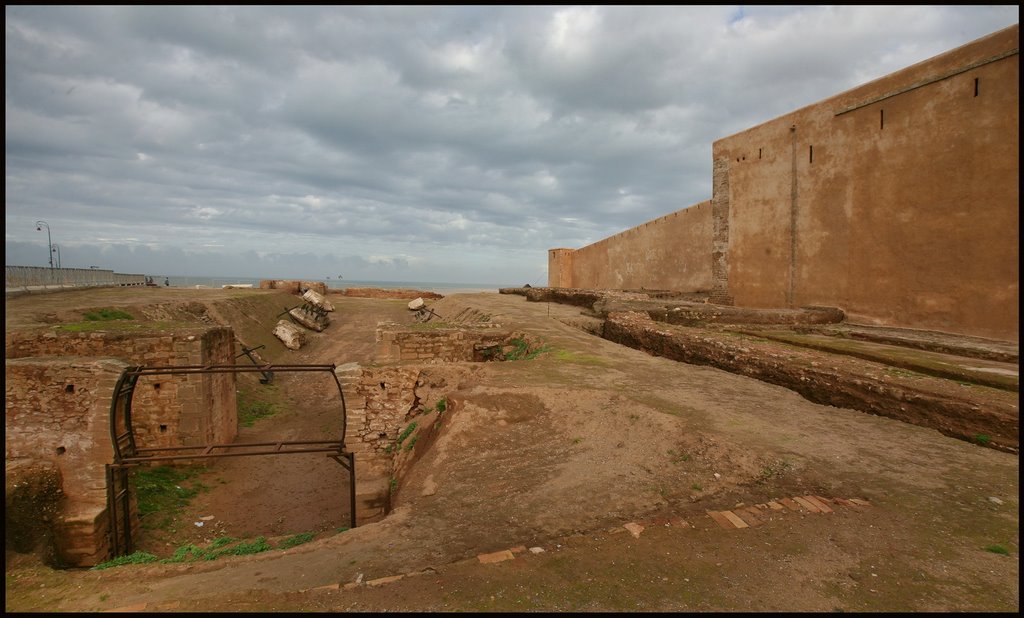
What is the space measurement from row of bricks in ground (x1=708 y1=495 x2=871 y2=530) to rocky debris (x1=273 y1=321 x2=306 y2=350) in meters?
20.3

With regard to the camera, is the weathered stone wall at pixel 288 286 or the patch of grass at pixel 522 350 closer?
the patch of grass at pixel 522 350

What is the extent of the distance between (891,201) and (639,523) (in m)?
12.0

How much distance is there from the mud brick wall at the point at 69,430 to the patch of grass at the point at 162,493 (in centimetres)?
91

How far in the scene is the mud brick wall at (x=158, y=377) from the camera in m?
8.98

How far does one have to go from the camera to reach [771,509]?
3781 mm

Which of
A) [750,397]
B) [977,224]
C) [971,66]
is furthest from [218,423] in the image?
[971,66]

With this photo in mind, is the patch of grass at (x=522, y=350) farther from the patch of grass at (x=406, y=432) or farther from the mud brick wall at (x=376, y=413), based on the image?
the patch of grass at (x=406, y=432)

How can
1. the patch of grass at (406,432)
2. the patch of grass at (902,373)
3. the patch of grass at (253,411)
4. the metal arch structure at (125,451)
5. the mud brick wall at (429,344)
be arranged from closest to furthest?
1. the patch of grass at (902,373)
2. the metal arch structure at (125,451)
3. the patch of grass at (406,432)
4. the mud brick wall at (429,344)
5. the patch of grass at (253,411)

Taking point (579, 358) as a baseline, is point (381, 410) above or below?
below

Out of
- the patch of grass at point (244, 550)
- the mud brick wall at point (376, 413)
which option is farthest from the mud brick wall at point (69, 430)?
the mud brick wall at point (376, 413)

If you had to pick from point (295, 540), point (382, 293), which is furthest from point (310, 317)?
point (295, 540)

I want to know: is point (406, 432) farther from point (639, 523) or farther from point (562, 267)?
point (562, 267)

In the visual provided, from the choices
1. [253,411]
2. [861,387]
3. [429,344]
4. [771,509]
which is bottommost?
[253,411]

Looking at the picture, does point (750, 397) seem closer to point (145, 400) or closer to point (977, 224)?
point (977, 224)
